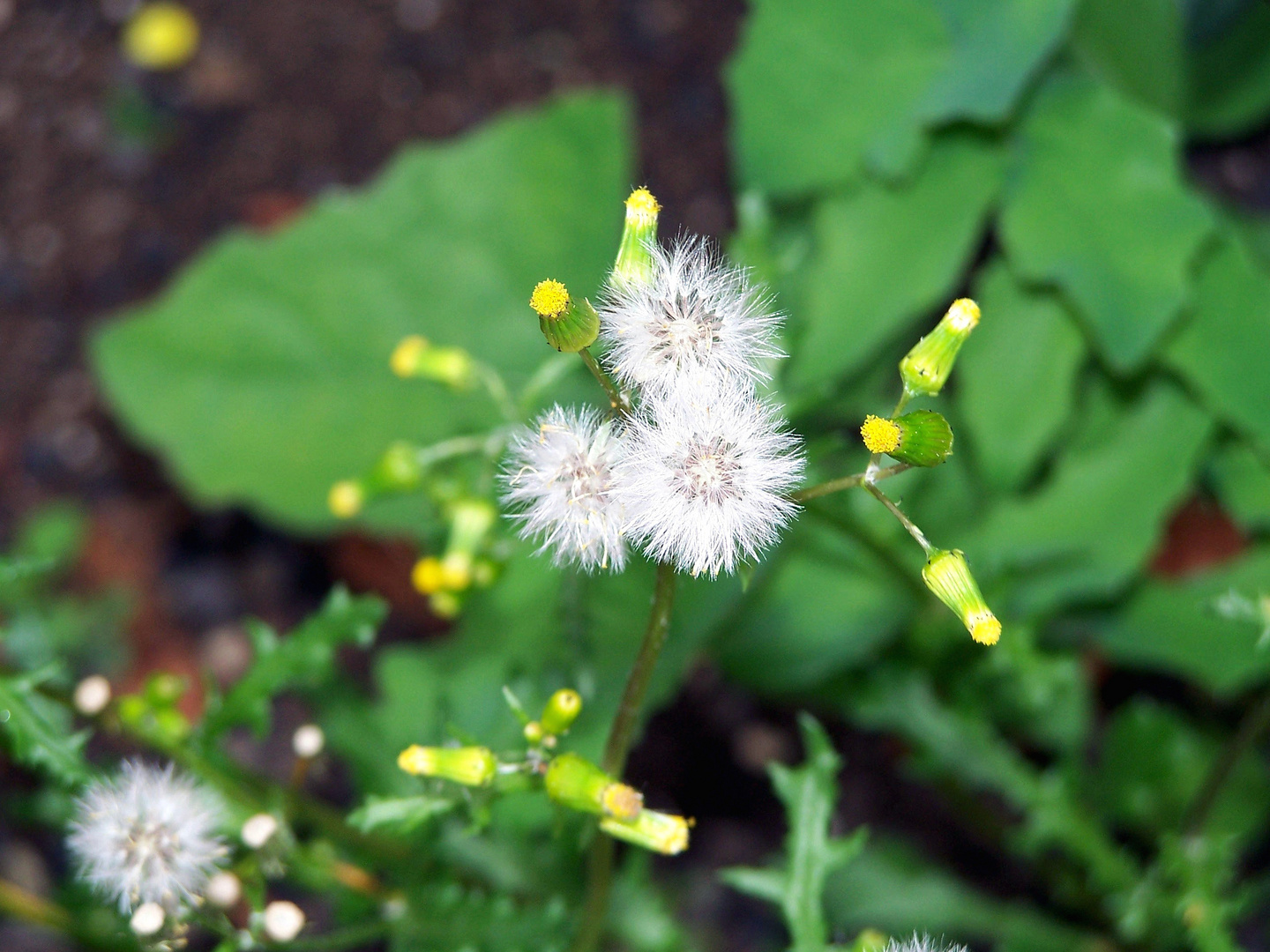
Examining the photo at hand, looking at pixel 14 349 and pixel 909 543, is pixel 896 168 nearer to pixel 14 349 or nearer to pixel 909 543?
pixel 909 543

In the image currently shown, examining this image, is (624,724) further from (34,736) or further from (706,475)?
(34,736)

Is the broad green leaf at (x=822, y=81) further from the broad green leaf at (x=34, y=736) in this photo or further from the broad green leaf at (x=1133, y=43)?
the broad green leaf at (x=34, y=736)

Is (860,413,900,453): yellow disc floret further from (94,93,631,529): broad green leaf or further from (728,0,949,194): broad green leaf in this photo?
(94,93,631,529): broad green leaf

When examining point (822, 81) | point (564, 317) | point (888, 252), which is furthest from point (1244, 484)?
point (564, 317)

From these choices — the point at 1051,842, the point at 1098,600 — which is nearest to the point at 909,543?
the point at 1098,600

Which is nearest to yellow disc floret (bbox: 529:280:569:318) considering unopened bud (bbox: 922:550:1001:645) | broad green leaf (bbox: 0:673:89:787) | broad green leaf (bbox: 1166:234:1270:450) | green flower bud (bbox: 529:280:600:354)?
green flower bud (bbox: 529:280:600:354)

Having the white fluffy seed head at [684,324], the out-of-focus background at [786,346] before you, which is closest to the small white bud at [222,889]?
the out-of-focus background at [786,346]
